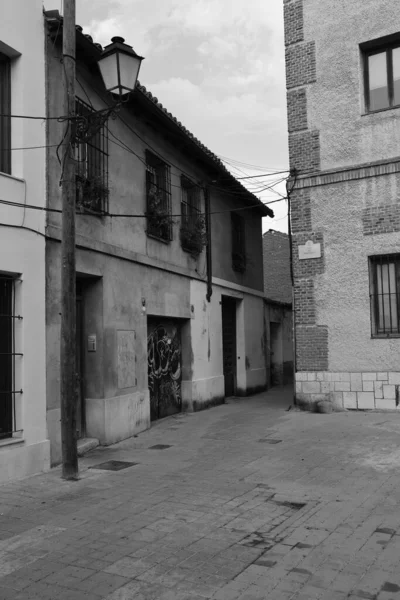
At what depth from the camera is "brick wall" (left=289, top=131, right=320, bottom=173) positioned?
11906 millimetres

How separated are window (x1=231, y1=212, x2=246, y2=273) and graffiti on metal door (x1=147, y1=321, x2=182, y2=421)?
385 centimetres

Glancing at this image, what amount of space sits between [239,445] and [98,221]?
4236 millimetres

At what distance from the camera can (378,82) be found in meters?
11.5

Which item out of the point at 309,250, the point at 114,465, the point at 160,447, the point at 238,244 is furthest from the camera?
the point at 238,244

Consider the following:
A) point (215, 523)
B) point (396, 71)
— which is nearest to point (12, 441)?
point (215, 523)

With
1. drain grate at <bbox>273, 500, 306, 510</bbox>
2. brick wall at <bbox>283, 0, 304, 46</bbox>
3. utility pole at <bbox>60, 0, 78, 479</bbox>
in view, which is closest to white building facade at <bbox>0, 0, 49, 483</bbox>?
utility pole at <bbox>60, 0, 78, 479</bbox>

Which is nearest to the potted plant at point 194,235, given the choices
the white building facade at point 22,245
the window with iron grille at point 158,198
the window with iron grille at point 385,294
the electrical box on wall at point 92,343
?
the window with iron grille at point 158,198

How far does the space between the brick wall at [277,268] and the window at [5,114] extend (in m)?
18.9

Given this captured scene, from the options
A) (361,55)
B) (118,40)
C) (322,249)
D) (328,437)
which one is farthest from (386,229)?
(118,40)

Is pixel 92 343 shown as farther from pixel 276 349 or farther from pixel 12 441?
pixel 276 349

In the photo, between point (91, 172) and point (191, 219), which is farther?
point (191, 219)

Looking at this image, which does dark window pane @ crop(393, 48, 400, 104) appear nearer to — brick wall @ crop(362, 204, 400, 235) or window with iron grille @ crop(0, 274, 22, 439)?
brick wall @ crop(362, 204, 400, 235)

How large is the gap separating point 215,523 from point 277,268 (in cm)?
2153

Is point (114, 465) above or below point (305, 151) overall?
below
